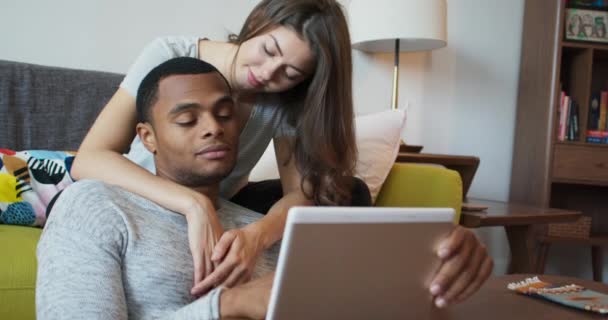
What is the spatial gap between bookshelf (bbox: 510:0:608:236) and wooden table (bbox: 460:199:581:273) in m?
0.58

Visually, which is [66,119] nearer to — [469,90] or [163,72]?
[163,72]

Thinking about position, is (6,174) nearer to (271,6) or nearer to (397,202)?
(271,6)

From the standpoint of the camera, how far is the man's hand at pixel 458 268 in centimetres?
56

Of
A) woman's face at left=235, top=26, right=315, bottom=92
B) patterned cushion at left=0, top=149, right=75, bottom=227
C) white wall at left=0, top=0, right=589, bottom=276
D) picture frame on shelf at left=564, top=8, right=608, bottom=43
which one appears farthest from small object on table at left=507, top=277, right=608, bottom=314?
picture frame on shelf at left=564, top=8, right=608, bottom=43

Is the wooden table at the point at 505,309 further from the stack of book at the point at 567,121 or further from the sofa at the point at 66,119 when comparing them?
the stack of book at the point at 567,121

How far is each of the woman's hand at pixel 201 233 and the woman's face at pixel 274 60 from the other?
34 cm

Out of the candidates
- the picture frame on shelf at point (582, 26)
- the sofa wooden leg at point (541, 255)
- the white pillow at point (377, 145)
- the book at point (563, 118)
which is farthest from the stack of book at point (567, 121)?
the white pillow at point (377, 145)

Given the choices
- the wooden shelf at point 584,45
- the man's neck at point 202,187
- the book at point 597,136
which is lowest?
the book at point 597,136

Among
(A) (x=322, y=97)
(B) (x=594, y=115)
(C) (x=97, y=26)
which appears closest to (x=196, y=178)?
(A) (x=322, y=97)

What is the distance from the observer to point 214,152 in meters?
0.80

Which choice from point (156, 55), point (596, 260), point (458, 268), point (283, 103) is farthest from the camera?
point (596, 260)

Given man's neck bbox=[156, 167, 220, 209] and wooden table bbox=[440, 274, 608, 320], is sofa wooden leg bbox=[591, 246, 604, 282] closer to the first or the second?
wooden table bbox=[440, 274, 608, 320]

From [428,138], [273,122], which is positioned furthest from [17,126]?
[428,138]

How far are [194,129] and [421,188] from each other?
81 cm
